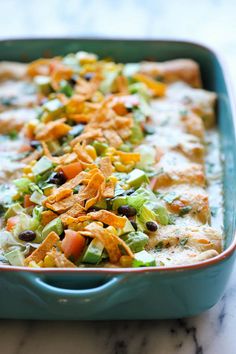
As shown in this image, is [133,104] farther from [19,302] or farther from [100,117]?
[19,302]

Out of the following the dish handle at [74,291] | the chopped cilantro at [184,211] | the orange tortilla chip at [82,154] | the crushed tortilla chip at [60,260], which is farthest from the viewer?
the orange tortilla chip at [82,154]

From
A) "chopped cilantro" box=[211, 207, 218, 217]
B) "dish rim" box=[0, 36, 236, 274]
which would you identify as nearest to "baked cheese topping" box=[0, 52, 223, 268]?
"chopped cilantro" box=[211, 207, 218, 217]

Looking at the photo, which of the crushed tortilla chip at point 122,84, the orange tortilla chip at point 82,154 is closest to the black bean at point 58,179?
the orange tortilla chip at point 82,154

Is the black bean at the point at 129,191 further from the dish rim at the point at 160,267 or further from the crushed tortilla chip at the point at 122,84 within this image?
the crushed tortilla chip at the point at 122,84

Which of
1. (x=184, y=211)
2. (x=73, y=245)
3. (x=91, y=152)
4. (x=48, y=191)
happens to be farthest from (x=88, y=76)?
(x=73, y=245)

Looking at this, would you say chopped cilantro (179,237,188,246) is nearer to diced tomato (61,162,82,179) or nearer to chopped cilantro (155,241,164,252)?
chopped cilantro (155,241,164,252)

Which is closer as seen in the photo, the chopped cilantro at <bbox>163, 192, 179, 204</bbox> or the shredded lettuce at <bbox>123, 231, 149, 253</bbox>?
the shredded lettuce at <bbox>123, 231, 149, 253</bbox>
